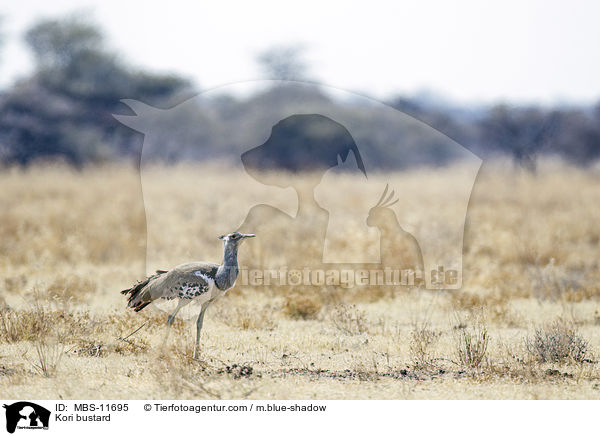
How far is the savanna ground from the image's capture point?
6012 mm

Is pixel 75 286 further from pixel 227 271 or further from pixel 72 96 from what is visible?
pixel 72 96

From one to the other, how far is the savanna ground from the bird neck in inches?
24.1

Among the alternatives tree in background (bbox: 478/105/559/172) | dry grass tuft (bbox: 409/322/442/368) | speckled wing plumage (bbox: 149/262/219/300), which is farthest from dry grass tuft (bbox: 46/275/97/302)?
tree in background (bbox: 478/105/559/172)

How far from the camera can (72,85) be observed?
30344 mm

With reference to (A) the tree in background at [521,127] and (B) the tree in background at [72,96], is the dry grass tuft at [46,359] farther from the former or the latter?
(A) the tree in background at [521,127]

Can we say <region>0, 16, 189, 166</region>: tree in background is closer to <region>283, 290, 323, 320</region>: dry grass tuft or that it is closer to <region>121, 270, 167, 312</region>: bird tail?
<region>283, 290, 323, 320</region>: dry grass tuft

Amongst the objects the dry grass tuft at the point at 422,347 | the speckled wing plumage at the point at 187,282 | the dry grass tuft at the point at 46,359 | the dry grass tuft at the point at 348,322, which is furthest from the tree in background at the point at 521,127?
the dry grass tuft at the point at 46,359

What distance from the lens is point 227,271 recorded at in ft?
21.2

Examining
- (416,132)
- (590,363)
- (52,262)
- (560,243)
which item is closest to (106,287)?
(52,262)

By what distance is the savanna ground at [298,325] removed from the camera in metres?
6.01

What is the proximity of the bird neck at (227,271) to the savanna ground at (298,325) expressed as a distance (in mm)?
613

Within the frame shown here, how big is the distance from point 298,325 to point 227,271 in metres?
2.13
